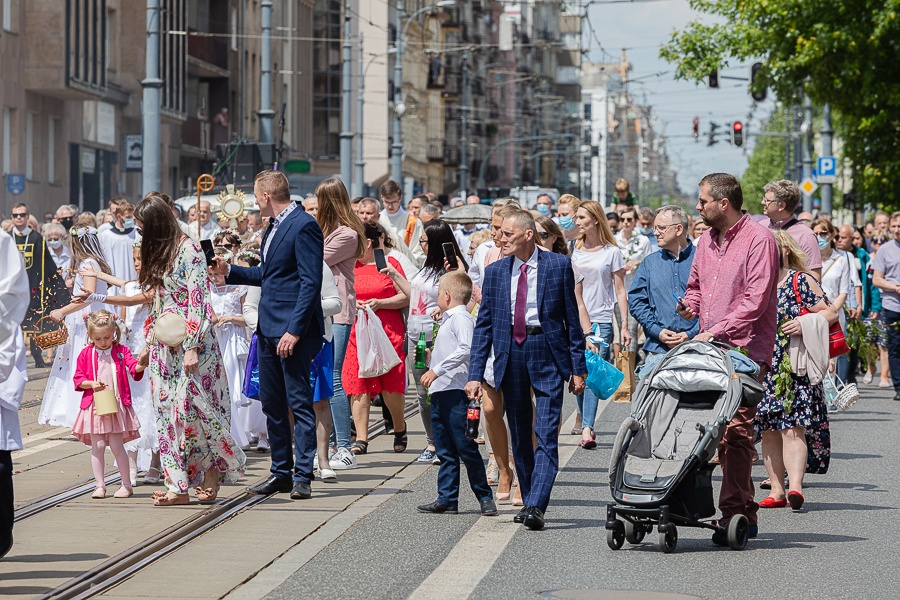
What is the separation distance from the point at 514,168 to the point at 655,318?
12564cm

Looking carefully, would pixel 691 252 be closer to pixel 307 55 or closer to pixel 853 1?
pixel 853 1

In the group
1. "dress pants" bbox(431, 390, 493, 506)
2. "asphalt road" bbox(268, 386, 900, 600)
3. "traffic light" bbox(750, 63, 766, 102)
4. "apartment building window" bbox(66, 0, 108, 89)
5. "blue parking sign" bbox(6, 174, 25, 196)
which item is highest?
"apartment building window" bbox(66, 0, 108, 89)

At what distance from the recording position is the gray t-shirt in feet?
65.8

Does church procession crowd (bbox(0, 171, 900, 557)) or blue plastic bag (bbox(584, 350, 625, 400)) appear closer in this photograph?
church procession crowd (bbox(0, 171, 900, 557))

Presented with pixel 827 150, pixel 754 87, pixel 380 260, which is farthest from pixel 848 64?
pixel 380 260

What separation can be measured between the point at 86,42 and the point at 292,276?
32.7 meters

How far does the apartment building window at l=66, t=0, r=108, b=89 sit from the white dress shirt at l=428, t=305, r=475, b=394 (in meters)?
30.6

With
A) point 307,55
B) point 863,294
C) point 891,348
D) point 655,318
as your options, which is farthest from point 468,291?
point 307,55

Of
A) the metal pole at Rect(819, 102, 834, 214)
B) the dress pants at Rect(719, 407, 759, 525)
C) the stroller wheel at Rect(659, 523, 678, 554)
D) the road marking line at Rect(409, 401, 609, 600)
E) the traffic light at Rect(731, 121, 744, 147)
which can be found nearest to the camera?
the road marking line at Rect(409, 401, 609, 600)

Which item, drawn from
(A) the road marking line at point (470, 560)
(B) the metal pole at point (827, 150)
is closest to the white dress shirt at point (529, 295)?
(A) the road marking line at point (470, 560)

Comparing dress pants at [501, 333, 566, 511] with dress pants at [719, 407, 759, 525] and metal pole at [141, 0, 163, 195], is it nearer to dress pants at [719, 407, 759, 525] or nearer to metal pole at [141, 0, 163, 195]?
dress pants at [719, 407, 759, 525]

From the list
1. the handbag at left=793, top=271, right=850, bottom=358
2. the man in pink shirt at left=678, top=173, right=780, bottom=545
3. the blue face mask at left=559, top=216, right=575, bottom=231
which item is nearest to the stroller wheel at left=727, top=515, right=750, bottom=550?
the man in pink shirt at left=678, top=173, right=780, bottom=545

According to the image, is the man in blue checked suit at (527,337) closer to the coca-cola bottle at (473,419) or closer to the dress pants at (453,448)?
the coca-cola bottle at (473,419)

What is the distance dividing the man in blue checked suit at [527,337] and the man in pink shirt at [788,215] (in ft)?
7.32
